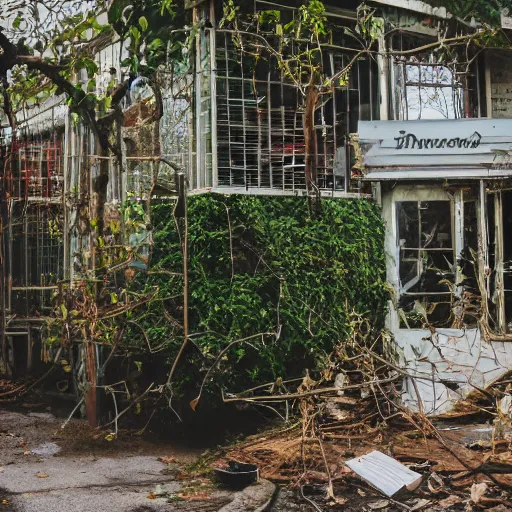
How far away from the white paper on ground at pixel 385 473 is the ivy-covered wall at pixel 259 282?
248 centimetres

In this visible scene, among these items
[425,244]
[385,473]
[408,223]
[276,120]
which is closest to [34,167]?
[276,120]

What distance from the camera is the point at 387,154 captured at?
12.7 m

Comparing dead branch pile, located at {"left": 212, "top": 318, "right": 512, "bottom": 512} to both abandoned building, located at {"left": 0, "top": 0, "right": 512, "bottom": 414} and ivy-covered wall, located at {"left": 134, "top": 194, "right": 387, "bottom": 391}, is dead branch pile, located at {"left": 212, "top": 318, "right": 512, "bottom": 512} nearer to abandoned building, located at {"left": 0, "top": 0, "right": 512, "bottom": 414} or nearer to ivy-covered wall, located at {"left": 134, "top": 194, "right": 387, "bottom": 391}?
ivy-covered wall, located at {"left": 134, "top": 194, "right": 387, "bottom": 391}

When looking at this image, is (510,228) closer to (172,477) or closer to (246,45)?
(246,45)

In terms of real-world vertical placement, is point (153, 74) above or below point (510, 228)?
above

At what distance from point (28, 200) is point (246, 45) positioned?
4.90 m

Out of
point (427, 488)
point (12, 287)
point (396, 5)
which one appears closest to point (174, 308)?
point (427, 488)

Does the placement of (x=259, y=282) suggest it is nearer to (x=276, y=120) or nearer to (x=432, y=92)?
(x=276, y=120)

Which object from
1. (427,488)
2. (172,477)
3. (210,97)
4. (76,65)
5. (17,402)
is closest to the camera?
(427,488)

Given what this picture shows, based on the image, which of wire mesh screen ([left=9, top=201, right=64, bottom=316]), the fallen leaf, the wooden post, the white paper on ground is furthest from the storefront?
wire mesh screen ([left=9, top=201, right=64, bottom=316])

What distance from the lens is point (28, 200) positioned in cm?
1434

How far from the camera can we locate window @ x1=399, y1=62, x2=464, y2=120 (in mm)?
13375

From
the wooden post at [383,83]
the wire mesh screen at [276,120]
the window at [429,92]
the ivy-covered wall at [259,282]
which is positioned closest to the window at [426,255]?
the ivy-covered wall at [259,282]

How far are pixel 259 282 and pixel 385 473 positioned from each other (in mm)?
3497
